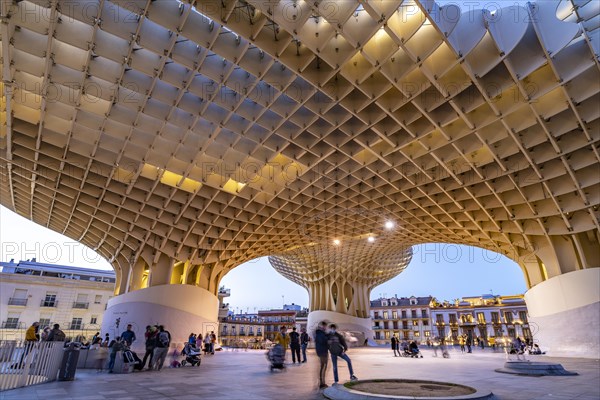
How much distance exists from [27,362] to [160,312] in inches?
679

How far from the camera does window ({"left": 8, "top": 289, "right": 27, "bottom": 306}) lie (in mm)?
44281

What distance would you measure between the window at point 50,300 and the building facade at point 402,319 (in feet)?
259

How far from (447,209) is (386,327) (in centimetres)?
8517

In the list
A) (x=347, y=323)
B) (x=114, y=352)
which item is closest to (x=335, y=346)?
(x=114, y=352)

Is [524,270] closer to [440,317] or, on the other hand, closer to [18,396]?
[18,396]

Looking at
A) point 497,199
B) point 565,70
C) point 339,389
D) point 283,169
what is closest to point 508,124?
point 565,70

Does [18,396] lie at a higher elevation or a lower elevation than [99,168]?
lower

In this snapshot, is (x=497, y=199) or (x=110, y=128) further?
(x=497, y=199)

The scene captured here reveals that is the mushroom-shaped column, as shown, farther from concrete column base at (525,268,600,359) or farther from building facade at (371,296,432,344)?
building facade at (371,296,432,344)

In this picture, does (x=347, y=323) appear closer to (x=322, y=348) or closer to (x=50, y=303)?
(x=50, y=303)

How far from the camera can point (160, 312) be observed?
1010 inches

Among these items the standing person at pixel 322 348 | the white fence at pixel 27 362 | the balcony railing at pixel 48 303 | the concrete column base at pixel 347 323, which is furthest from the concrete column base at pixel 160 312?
the concrete column base at pixel 347 323

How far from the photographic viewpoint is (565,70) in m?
12.7

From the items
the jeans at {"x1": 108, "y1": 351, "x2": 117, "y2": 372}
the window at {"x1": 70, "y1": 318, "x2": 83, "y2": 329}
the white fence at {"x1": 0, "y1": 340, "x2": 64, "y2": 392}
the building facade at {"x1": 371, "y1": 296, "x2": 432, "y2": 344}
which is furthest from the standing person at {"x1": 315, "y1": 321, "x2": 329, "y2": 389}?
the building facade at {"x1": 371, "y1": 296, "x2": 432, "y2": 344}
